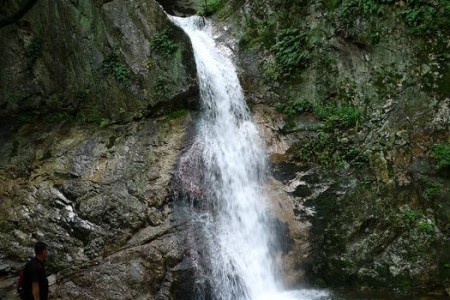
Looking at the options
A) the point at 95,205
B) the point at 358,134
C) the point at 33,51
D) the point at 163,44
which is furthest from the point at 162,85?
the point at 358,134

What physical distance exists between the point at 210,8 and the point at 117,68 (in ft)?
13.9

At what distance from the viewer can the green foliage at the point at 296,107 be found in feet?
33.2

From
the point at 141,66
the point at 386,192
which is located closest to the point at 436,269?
the point at 386,192

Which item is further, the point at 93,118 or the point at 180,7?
the point at 180,7

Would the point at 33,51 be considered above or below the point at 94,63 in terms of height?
above

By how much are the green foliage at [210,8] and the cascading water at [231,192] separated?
2434 millimetres

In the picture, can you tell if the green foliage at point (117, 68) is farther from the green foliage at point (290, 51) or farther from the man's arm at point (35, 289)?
the man's arm at point (35, 289)

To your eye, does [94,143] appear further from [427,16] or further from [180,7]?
[427,16]

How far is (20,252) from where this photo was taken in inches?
328

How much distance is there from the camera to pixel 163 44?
10.2 metres

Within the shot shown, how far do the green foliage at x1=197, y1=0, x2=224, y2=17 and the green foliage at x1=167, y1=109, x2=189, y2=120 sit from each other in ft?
14.3

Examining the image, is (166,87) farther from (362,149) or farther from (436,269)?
(436,269)

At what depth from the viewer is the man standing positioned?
5809 millimetres

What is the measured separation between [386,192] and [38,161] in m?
7.72
